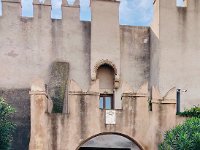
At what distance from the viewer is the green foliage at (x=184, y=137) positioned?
16.2 metres

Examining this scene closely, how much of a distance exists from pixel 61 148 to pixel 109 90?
10.5 metres

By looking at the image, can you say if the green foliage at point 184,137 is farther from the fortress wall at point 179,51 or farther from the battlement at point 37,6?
the battlement at point 37,6

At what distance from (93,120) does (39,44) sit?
11.0m

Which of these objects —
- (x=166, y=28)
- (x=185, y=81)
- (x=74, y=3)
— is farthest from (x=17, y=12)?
(x=185, y=81)

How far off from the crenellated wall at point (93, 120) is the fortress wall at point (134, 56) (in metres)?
9.69

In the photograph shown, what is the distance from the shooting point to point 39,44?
1061 inches

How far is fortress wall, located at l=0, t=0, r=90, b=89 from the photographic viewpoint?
2642cm

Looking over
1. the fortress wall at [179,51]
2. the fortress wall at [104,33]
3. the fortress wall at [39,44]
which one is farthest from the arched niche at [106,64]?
the fortress wall at [179,51]

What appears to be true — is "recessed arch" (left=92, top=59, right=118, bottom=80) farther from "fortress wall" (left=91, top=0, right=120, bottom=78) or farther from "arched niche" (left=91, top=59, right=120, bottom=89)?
"fortress wall" (left=91, top=0, right=120, bottom=78)

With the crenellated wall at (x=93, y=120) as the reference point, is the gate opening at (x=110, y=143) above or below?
below

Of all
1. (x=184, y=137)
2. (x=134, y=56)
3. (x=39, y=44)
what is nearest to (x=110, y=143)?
(x=134, y=56)

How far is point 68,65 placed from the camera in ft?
87.9

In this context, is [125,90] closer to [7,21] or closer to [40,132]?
[40,132]

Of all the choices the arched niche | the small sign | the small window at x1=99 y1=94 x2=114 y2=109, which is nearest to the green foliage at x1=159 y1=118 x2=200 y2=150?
the small sign
